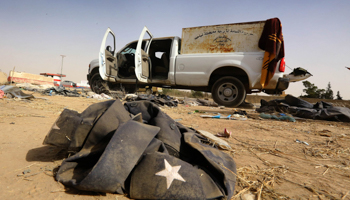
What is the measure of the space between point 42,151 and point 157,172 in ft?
3.66

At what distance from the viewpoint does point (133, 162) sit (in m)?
0.89

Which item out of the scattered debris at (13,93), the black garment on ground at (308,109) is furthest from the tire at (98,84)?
the black garment on ground at (308,109)

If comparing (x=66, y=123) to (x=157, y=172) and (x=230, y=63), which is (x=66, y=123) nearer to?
(x=157, y=172)

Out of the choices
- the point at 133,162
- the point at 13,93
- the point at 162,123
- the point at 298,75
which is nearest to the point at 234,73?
the point at 298,75

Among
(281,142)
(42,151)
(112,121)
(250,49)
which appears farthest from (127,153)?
(250,49)

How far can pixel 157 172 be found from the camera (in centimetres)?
88

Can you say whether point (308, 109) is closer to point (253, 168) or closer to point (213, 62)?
point (213, 62)

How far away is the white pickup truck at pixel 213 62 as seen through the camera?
4.76 metres

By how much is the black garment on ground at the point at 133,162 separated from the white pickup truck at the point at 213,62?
13.5 feet

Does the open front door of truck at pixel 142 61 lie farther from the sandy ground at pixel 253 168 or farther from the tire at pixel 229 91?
the sandy ground at pixel 253 168

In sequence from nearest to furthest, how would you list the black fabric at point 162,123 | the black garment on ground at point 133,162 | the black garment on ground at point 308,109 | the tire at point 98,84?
1. the black garment on ground at point 133,162
2. the black fabric at point 162,123
3. the black garment on ground at point 308,109
4. the tire at point 98,84

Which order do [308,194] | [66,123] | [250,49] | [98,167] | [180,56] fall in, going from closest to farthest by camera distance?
[98,167]
[308,194]
[66,123]
[250,49]
[180,56]

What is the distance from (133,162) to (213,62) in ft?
14.9

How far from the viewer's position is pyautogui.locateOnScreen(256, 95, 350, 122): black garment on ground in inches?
169
